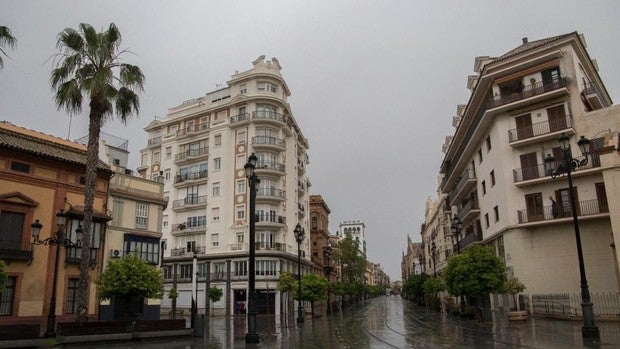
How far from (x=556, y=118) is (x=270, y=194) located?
35.5m

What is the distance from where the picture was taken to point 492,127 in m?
37.7

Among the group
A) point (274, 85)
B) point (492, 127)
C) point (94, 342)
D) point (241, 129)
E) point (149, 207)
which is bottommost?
point (94, 342)

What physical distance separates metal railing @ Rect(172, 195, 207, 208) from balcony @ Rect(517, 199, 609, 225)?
41.1 metres

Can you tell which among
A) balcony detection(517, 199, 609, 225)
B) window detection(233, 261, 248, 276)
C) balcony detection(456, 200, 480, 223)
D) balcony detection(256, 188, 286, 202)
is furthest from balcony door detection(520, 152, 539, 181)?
window detection(233, 261, 248, 276)

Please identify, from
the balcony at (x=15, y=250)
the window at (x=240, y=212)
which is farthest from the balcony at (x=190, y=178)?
the balcony at (x=15, y=250)

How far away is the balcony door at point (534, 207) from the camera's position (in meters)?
32.7

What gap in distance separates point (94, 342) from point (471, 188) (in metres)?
38.6

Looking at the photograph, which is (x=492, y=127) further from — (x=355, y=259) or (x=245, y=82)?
(x=355, y=259)

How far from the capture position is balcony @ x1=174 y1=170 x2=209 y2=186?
62.2m

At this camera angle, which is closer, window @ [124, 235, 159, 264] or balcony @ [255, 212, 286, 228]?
window @ [124, 235, 159, 264]

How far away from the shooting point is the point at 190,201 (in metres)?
62.7

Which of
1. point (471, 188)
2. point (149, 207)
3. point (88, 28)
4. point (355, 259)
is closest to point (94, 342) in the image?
point (88, 28)

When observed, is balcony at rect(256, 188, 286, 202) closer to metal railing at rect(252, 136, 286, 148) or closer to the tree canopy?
metal railing at rect(252, 136, 286, 148)

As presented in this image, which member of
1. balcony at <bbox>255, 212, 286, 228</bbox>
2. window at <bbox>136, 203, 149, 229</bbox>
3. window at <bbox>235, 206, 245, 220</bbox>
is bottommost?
window at <bbox>136, 203, 149, 229</bbox>
